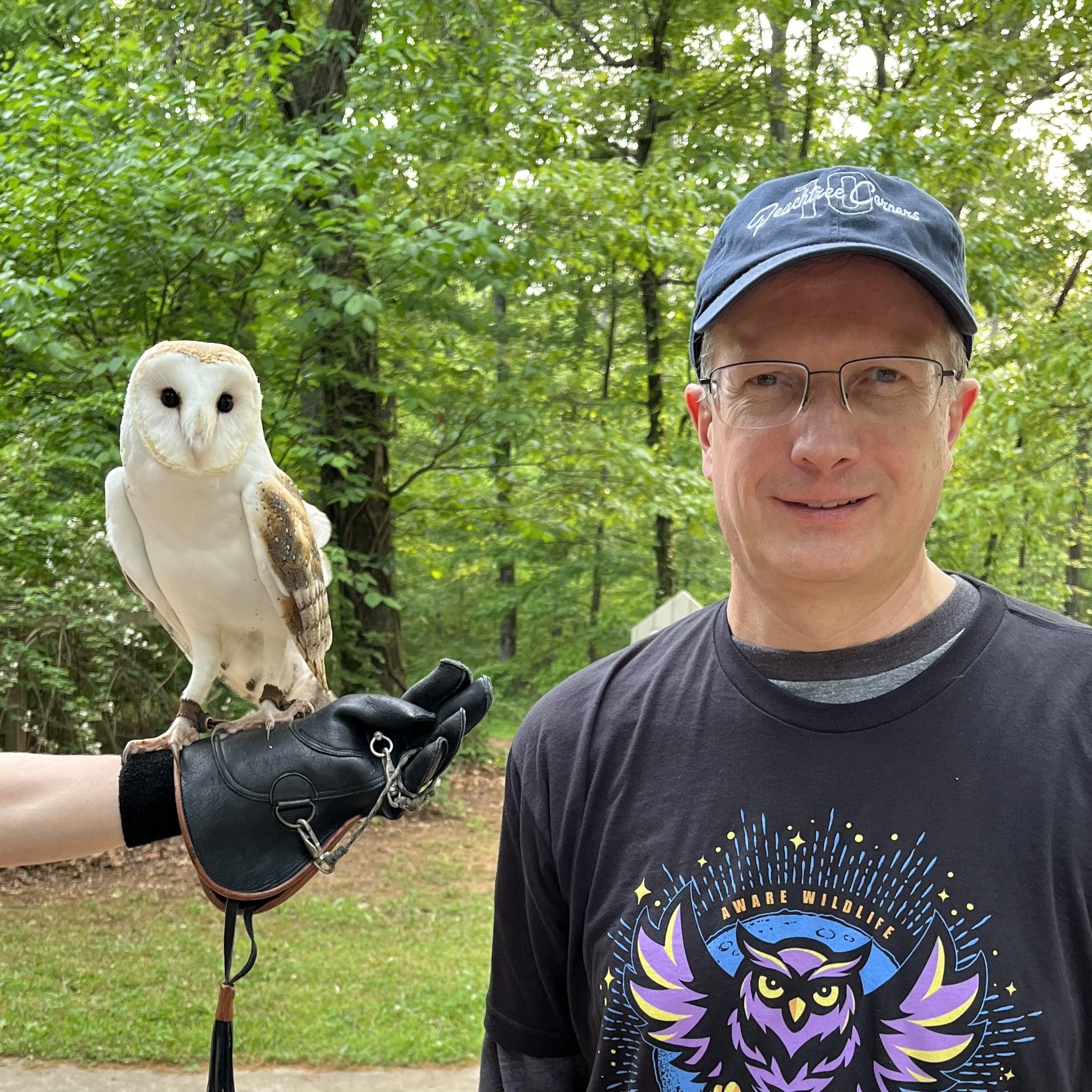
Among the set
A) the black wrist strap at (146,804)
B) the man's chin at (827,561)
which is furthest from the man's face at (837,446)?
the black wrist strap at (146,804)

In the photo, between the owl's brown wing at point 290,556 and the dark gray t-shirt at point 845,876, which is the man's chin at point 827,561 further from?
the owl's brown wing at point 290,556

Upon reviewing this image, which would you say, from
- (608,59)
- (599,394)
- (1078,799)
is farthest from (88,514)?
(608,59)

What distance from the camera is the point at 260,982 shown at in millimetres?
4871

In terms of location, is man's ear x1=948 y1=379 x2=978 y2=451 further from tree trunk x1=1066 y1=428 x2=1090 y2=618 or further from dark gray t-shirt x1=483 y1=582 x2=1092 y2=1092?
tree trunk x1=1066 y1=428 x2=1090 y2=618

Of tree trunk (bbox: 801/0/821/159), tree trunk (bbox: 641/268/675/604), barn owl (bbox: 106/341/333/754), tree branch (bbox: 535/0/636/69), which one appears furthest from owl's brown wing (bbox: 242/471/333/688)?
tree branch (bbox: 535/0/636/69)

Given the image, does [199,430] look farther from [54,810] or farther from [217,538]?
[54,810]

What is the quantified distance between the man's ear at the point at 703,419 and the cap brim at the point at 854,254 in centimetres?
14

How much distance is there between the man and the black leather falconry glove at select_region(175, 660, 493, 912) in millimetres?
358

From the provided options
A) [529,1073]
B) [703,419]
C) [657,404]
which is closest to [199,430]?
[703,419]

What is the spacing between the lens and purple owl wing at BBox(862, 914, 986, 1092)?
1.00m

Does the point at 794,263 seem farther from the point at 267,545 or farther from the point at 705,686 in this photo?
the point at 267,545

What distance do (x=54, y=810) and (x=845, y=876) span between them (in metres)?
1.13

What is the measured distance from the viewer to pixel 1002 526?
22.3 ft

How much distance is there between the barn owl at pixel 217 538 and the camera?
63.5 inches
